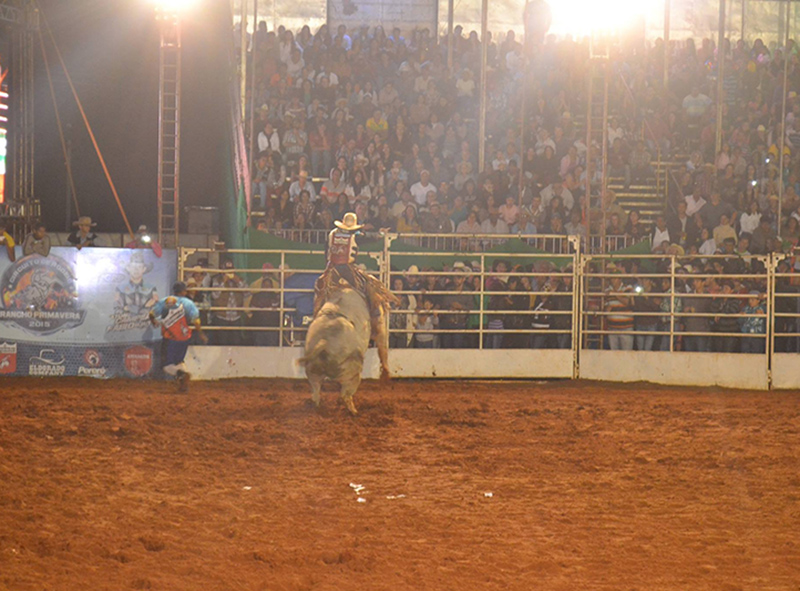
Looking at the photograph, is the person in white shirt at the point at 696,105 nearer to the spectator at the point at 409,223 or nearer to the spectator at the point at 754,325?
the spectator at the point at 754,325

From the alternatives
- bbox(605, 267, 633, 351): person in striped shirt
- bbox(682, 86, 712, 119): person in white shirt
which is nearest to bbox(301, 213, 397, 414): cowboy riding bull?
bbox(605, 267, 633, 351): person in striped shirt

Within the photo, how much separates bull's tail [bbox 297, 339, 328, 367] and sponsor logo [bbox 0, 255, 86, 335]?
5.37 m

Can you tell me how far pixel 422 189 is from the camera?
1792 centimetres

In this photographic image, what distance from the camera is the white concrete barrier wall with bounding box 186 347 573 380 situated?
1420cm

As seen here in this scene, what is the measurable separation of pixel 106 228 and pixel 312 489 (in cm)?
1170

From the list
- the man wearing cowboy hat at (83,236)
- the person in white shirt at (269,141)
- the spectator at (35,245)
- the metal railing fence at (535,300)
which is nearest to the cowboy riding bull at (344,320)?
the metal railing fence at (535,300)

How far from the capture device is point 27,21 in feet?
49.4

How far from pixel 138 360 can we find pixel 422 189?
21.5 feet

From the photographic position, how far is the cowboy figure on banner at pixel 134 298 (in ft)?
45.3

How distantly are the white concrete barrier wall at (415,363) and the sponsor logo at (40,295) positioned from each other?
1890 millimetres

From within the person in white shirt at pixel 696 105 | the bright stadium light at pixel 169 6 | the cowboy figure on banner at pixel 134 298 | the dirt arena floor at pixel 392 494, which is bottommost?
the dirt arena floor at pixel 392 494

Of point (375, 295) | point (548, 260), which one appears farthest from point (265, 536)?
point (548, 260)

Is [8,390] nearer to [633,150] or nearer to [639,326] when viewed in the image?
[639,326]

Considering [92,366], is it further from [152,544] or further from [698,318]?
[698,318]
